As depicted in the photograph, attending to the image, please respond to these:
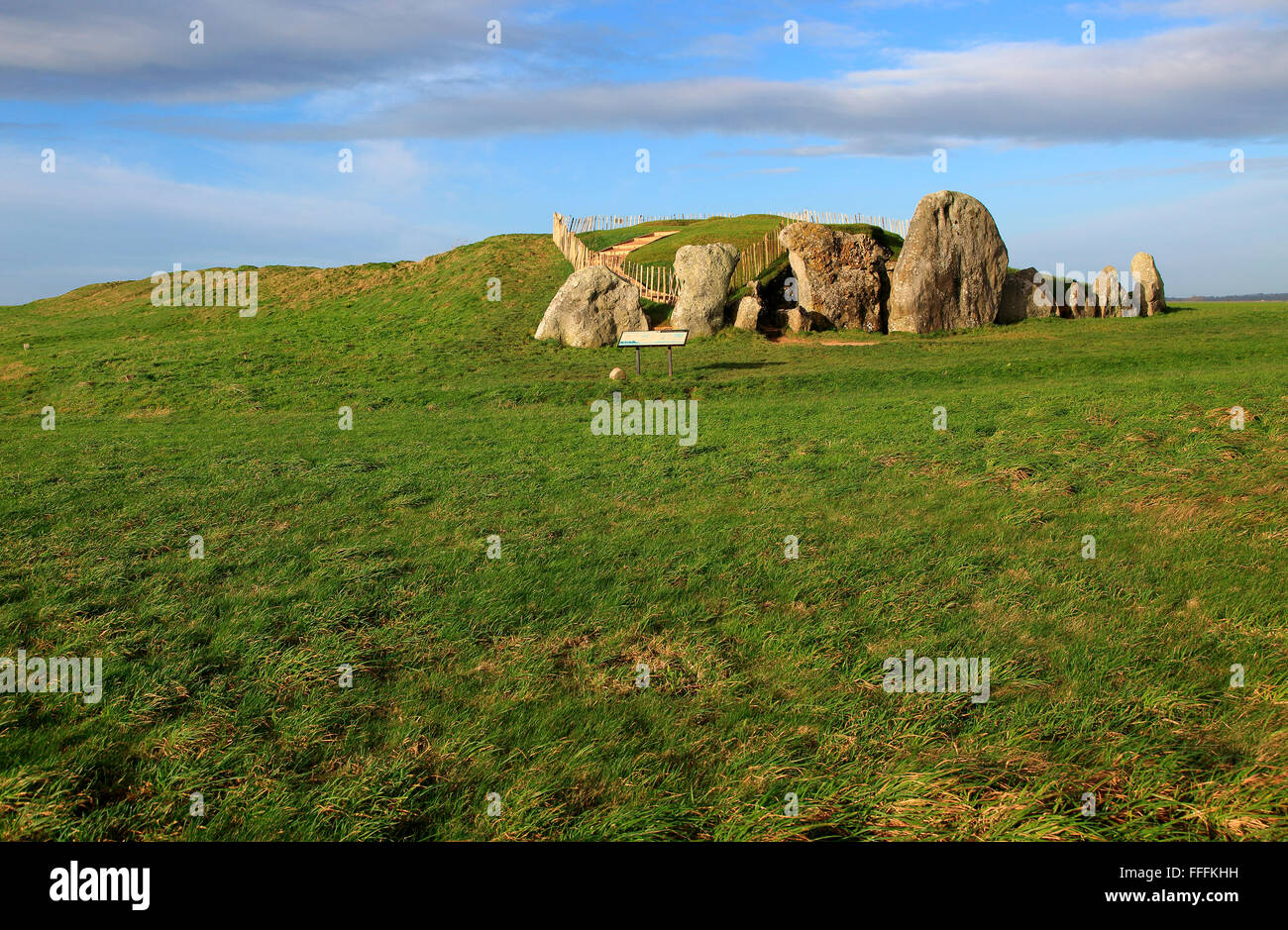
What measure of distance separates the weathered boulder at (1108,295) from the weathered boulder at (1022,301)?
2.52m

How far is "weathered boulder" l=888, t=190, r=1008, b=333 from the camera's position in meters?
30.0

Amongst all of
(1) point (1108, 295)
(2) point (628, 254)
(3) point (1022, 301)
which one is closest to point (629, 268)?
(2) point (628, 254)

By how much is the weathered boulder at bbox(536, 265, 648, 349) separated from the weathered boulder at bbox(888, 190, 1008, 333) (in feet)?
32.6

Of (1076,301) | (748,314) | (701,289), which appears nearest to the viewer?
(701,289)

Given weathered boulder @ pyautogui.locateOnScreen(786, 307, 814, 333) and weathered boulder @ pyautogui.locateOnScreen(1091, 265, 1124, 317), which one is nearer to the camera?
weathered boulder @ pyautogui.locateOnScreen(786, 307, 814, 333)

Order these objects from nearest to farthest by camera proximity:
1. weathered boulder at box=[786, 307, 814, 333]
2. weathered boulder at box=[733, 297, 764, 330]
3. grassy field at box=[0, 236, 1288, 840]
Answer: grassy field at box=[0, 236, 1288, 840], weathered boulder at box=[733, 297, 764, 330], weathered boulder at box=[786, 307, 814, 333]

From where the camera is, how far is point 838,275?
102 ft

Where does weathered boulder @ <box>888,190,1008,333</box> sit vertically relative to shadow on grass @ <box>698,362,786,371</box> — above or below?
above

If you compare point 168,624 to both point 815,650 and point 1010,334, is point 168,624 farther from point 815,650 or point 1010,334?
point 1010,334

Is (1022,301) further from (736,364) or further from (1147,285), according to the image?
(736,364)

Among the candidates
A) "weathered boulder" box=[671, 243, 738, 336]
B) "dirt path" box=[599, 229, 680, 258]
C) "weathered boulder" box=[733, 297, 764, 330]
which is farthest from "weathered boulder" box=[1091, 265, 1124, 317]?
"dirt path" box=[599, 229, 680, 258]

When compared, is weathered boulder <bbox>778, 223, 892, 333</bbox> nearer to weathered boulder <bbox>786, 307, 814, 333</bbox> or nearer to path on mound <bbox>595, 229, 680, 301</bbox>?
weathered boulder <bbox>786, 307, 814, 333</bbox>

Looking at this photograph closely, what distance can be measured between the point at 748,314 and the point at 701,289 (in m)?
1.94
